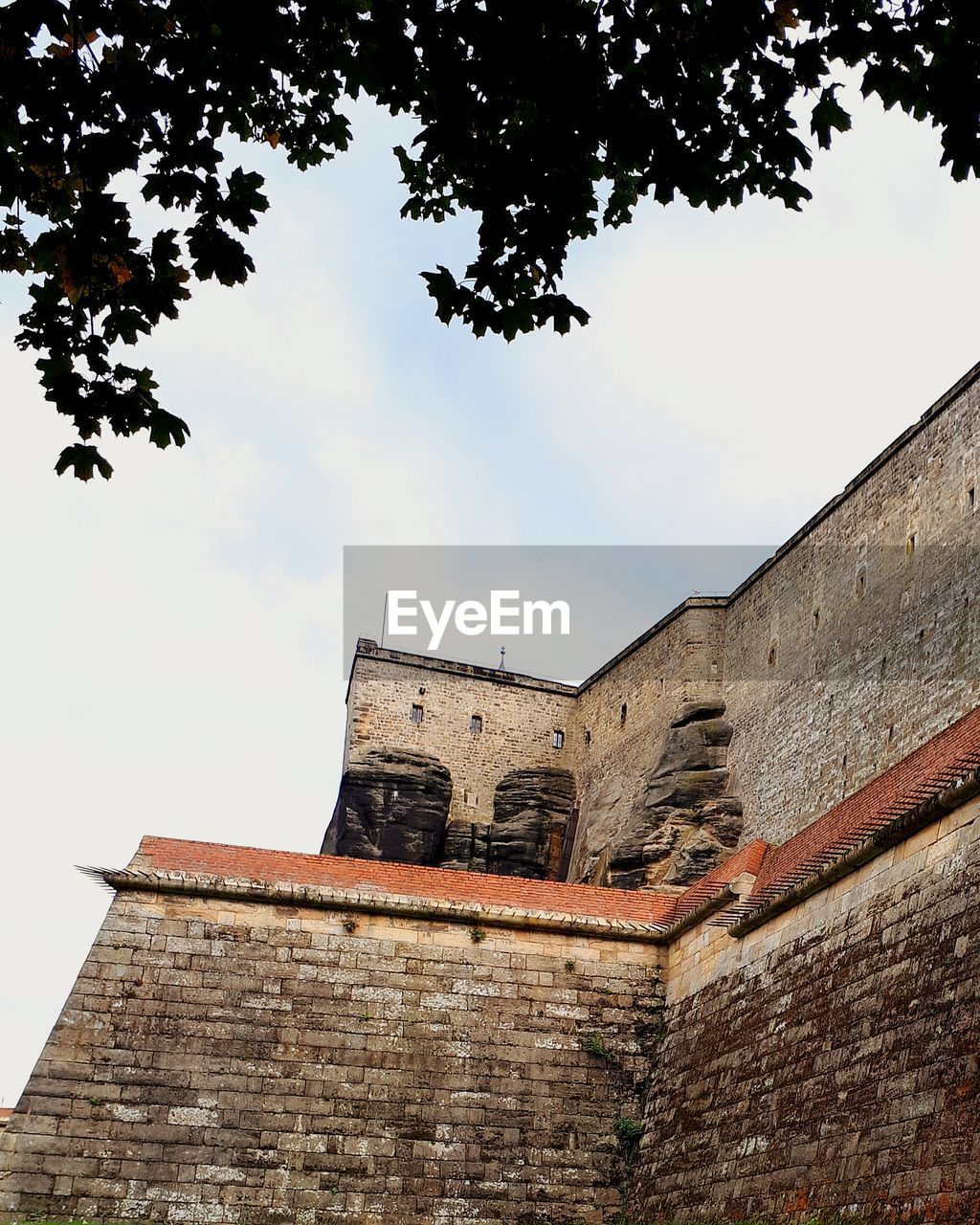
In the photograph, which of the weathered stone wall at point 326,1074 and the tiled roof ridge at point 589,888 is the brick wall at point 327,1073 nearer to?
the weathered stone wall at point 326,1074

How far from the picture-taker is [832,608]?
2517 centimetres

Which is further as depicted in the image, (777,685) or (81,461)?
(777,685)

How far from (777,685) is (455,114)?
77.0 feet

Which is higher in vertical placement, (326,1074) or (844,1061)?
(326,1074)

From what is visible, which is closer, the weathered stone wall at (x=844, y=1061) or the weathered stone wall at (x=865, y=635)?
the weathered stone wall at (x=844, y=1061)

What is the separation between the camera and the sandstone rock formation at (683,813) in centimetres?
2753

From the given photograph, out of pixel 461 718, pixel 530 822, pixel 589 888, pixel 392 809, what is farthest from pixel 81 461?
pixel 461 718

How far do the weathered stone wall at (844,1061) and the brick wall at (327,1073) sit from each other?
3.58 feet

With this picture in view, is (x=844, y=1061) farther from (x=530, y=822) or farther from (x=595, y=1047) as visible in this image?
(x=530, y=822)

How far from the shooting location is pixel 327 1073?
42.1 feet

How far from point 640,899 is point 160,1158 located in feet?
19.2

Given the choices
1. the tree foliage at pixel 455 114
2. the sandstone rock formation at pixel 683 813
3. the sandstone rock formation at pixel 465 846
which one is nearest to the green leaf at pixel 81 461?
the tree foliage at pixel 455 114

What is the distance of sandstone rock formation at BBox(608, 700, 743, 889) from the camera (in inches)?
1084

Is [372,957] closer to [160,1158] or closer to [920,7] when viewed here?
[160,1158]
